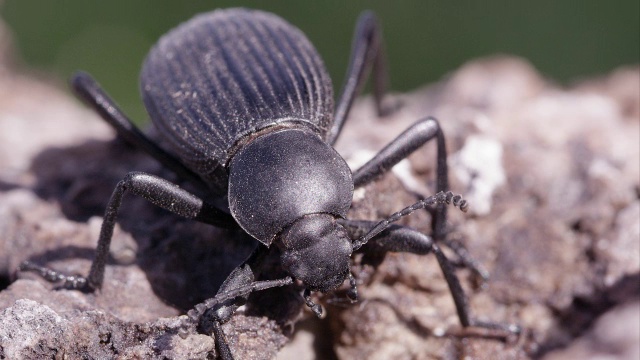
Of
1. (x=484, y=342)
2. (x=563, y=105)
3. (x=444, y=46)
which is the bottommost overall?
(x=484, y=342)

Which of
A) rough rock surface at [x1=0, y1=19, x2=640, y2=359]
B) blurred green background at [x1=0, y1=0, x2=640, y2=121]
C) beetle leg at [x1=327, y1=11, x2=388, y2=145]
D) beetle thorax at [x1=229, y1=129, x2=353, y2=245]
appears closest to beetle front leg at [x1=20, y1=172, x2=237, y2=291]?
rough rock surface at [x1=0, y1=19, x2=640, y2=359]

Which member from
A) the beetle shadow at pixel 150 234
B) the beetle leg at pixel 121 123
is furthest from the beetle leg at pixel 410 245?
the beetle leg at pixel 121 123

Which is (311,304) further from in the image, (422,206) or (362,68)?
(362,68)

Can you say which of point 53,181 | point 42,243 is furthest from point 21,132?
point 42,243

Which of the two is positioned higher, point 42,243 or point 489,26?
point 489,26

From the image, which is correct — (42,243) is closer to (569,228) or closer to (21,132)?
(21,132)

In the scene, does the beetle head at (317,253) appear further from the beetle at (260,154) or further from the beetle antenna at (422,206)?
the beetle antenna at (422,206)

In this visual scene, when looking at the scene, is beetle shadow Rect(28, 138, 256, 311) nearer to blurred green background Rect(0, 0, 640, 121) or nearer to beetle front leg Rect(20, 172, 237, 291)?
beetle front leg Rect(20, 172, 237, 291)
